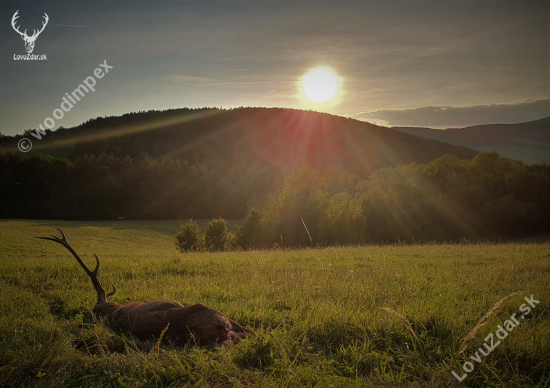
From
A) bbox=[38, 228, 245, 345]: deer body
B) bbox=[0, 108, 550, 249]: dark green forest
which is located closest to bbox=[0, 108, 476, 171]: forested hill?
bbox=[0, 108, 550, 249]: dark green forest

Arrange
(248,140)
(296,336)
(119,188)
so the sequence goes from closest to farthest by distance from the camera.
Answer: (296,336)
(119,188)
(248,140)

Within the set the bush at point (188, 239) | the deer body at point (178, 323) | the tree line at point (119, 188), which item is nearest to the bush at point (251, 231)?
the bush at point (188, 239)

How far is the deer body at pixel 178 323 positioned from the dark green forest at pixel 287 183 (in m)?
16.2

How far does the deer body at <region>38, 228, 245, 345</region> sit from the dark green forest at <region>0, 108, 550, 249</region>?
640 inches

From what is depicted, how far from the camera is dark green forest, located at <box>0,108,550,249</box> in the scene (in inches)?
1176

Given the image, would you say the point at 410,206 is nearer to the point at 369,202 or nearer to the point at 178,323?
the point at 369,202

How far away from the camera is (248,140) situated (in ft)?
324

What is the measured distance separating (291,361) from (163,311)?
1774 millimetres

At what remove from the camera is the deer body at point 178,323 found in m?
4.20

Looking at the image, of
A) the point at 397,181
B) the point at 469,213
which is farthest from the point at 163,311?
the point at 469,213

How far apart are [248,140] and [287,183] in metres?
67.2

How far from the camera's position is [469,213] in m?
33.1

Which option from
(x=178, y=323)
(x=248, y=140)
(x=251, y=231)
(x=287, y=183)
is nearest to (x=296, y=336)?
(x=178, y=323)

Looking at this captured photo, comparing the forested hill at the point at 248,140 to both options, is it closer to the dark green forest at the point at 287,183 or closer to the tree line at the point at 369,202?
the dark green forest at the point at 287,183
